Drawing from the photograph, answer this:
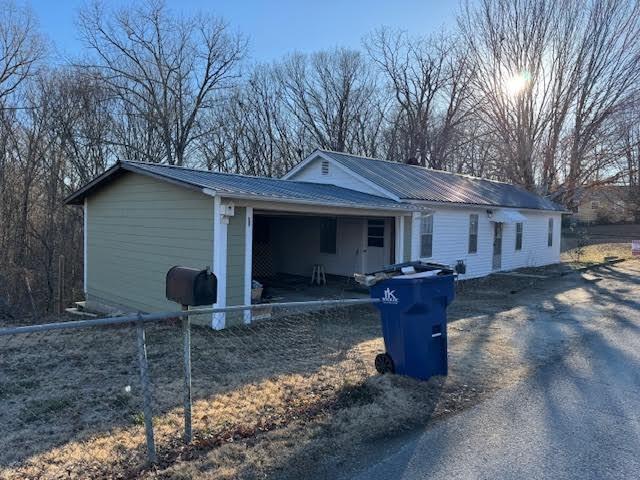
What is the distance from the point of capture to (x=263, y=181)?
11.4 m

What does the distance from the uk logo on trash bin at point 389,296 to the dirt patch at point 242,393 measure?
2.67 ft

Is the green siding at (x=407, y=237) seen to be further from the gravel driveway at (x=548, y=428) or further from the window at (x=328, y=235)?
the gravel driveway at (x=548, y=428)

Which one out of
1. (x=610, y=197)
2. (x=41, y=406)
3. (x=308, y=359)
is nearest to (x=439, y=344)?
(x=308, y=359)

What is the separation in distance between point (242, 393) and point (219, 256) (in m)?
3.70

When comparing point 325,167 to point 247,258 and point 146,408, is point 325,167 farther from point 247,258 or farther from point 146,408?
point 146,408

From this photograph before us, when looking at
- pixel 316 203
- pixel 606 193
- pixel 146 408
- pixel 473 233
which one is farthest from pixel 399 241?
pixel 606 193

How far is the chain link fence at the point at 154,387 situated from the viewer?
3693 millimetres

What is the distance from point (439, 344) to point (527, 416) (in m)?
1.20

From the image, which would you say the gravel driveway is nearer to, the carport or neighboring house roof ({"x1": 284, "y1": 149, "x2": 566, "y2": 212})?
the carport

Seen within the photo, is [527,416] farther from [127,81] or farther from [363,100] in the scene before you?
[363,100]

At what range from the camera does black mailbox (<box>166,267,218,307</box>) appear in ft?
12.3

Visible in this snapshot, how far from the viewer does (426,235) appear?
46.4ft

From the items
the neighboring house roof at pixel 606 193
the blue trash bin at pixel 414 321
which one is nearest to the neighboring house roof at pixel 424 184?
the blue trash bin at pixel 414 321

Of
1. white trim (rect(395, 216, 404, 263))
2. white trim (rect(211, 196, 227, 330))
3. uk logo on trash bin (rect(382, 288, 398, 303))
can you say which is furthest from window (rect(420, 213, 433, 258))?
uk logo on trash bin (rect(382, 288, 398, 303))
